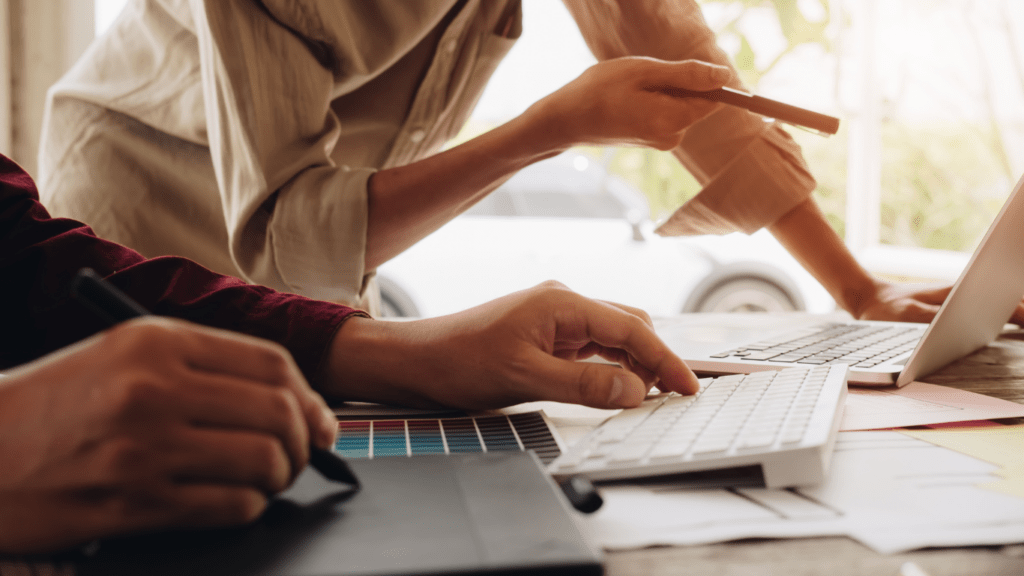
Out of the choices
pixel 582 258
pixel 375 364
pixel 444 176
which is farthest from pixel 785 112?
pixel 582 258

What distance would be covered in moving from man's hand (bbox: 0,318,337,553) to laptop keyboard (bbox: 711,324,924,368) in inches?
21.1

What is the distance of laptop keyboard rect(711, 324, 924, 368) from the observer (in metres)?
0.70

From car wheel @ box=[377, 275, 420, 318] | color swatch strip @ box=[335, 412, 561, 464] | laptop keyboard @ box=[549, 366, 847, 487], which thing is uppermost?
laptop keyboard @ box=[549, 366, 847, 487]

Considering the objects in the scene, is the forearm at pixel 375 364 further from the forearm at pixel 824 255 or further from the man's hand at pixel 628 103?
the forearm at pixel 824 255

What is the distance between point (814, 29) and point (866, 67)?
0.30 meters

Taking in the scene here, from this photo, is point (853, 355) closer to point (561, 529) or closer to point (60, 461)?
point (561, 529)

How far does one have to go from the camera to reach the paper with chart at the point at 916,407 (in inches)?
20.1

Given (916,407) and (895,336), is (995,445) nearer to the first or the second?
(916,407)

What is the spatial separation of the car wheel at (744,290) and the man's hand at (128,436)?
298 centimetres

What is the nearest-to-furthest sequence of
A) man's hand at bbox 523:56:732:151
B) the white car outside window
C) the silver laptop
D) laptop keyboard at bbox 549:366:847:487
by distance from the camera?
laptop keyboard at bbox 549:366:847:487
the silver laptop
man's hand at bbox 523:56:732:151
the white car outside window

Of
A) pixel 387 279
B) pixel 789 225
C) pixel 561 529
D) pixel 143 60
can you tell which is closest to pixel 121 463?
pixel 561 529

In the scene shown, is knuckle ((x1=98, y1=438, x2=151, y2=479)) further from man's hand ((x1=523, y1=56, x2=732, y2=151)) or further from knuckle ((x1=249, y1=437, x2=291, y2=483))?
man's hand ((x1=523, y1=56, x2=732, y2=151))

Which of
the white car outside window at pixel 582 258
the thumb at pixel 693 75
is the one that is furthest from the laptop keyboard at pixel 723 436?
the white car outside window at pixel 582 258

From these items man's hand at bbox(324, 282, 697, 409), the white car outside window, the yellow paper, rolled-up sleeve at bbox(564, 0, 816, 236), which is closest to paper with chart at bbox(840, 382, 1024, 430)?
the yellow paper
